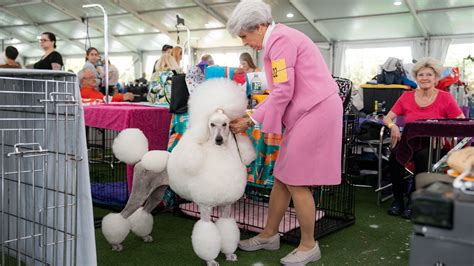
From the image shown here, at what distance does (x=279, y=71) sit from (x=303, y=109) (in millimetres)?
217

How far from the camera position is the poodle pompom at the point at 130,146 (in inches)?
84.8

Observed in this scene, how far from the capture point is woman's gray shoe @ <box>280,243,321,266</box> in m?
2.10

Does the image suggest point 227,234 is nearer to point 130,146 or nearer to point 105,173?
point 130,146

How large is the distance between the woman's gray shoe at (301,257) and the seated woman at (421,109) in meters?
1.18

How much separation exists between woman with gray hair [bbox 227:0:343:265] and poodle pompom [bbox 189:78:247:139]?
7cm

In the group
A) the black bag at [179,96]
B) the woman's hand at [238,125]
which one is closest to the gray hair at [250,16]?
the woman's hand at [238,125]

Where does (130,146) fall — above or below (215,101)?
below

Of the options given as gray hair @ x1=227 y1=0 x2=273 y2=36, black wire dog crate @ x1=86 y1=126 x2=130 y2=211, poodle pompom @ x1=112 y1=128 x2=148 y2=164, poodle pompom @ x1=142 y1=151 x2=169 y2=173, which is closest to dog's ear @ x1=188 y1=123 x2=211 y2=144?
poodle pompom @ x1=142 y1=151 x2=169 y2=173

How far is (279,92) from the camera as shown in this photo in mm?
1974

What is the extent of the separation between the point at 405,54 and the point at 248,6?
10.4 metres

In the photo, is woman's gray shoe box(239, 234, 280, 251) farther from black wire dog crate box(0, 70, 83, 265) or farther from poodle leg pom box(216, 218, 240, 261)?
black wire dog crate box(0, 70, 83, 265)

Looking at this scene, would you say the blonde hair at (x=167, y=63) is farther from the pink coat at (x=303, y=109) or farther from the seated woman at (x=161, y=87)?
the pink coat at (x=303, y=109)

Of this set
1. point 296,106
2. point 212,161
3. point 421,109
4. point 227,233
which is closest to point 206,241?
point 227,233

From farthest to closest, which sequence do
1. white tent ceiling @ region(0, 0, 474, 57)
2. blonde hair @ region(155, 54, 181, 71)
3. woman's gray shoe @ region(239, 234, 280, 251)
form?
1. white tent ceiling @ region(0, 0, 474, 57)
2. blonde hair @ region(155, 54, 181, 71)
3. woman's gray shoe @ region(239, 234, 280, 251)
